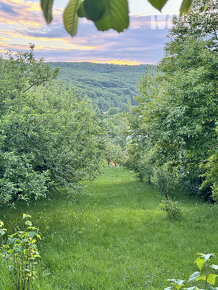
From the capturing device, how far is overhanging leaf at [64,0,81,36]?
0.51 metres

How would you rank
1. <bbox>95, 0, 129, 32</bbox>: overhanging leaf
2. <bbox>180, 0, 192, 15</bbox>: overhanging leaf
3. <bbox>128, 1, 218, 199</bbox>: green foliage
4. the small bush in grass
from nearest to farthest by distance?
<bbox>95, 0, 129, 32</bbox>: overhanging leaf
<bbox>180, 0, 192, 15</bbox>: overhanging leaf
<bbox>128, 1, 218, 199</bbox>: green foliage
the small bush in grass

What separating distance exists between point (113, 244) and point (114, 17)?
9.30m

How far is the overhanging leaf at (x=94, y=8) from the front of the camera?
0.44 m

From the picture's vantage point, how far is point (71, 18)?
52 cm

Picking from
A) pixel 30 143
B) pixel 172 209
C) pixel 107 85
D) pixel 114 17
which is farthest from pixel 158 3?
pixel 107 85

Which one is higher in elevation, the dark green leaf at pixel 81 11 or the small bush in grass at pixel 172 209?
the dark green leaf at pixel 81 11

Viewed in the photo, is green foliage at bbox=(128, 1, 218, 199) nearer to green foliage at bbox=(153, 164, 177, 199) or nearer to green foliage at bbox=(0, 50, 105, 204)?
green foliage at bbox=(0, 50, 105, 204)

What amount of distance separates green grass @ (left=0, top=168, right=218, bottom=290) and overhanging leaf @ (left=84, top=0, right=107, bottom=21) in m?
5.12

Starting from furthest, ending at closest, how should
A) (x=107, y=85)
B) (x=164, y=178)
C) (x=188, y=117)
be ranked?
(x=107, y=85) → (x=164, y=178) → (x=188, y=117)

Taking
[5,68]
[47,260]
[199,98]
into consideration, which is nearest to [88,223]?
[47,260]

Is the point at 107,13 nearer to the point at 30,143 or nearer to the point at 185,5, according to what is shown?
the point at 185,5

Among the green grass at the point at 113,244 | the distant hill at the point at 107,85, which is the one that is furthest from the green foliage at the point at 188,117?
the distant hill at the point at 107,85

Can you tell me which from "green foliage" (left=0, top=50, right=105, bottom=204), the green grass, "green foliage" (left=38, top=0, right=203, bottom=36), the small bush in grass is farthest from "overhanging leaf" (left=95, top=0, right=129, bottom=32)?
the small bush in grass

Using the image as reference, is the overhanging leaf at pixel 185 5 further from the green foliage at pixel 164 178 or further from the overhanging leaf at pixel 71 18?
the green foliage at pixel 164 178
